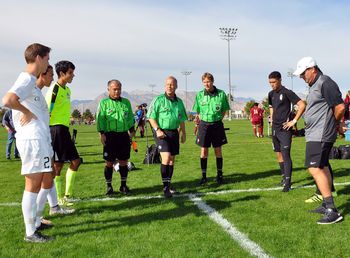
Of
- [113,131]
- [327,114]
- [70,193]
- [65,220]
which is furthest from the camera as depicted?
[113,131]

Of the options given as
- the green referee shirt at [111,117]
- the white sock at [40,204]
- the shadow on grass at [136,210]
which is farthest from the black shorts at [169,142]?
the white sock at [40,204]

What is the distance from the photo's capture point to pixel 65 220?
5.86m

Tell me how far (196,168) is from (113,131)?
13.1 feet

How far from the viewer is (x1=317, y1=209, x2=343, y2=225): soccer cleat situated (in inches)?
208

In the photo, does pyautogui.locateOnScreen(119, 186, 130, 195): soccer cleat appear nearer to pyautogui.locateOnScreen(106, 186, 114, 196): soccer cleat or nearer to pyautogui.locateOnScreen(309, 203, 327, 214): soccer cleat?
pyautogui.locateOnScreen(106, 186, 114, 196): soccer cleat

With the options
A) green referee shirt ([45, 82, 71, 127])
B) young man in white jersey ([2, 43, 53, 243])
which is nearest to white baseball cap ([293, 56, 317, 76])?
young man in white jersey ([2, 43, 53, 243])

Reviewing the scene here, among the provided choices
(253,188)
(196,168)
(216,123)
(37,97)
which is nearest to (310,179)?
(253,188)

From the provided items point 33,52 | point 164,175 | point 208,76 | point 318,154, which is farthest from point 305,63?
point 33,52

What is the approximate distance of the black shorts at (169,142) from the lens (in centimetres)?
749

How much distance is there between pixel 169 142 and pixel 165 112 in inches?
Result: 24.3

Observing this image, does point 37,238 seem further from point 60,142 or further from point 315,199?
point 315,199

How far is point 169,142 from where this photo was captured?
752cm

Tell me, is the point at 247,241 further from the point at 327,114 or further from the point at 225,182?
the point at 225,182

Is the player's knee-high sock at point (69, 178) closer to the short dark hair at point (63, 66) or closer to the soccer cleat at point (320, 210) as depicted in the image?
the short dark hair at point (63, 66)
